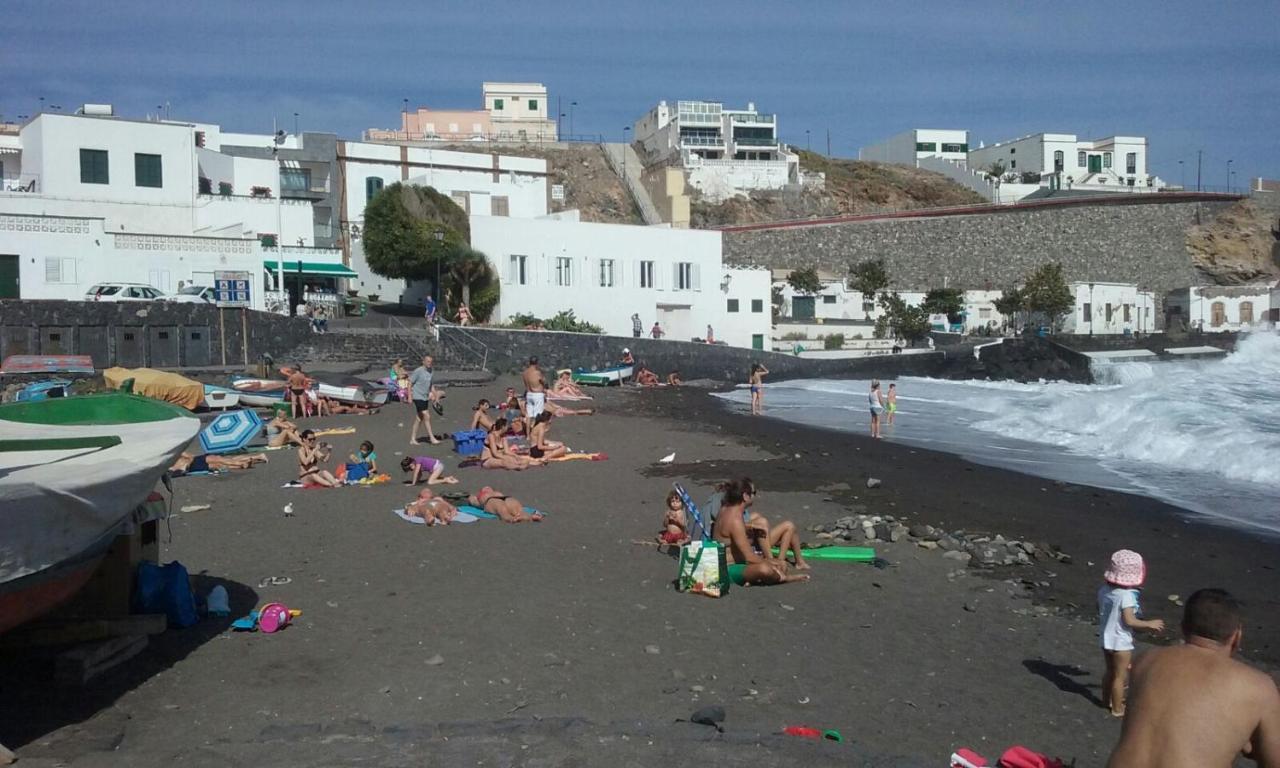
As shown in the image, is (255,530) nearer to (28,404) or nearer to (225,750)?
(28,404)

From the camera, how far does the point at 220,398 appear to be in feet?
67.6

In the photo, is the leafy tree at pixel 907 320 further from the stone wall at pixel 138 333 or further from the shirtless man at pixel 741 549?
the shirtless man at pixel 741 549

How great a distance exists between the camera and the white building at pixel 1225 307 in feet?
188

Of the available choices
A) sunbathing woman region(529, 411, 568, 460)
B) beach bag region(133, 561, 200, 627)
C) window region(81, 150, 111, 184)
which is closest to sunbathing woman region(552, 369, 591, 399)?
sunbathing woman region(529, 411, 568, 460)

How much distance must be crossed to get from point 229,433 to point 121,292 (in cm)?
1516

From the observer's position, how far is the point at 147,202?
37.1 metres

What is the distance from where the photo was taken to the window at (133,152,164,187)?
37.0m

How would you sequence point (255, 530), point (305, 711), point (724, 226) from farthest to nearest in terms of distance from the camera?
1. point (724, 226)
2. point (255, 530)
3. point (305, 711)

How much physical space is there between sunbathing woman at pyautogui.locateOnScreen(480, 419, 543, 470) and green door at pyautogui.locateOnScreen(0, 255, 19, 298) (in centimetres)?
2111

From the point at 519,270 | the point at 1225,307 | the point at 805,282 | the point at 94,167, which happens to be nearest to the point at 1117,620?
the point at 519,270

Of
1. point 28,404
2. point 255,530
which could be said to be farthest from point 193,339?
point 28,404

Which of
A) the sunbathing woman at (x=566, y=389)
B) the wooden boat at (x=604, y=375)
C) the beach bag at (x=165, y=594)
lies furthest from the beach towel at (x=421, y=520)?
the wooden boat at (x=604, y=375)

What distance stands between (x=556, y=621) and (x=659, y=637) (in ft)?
2.68

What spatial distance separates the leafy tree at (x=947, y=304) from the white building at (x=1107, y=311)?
18.6ft
